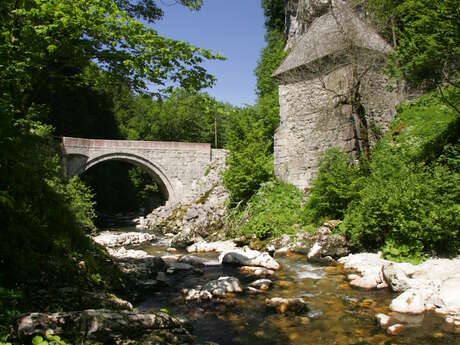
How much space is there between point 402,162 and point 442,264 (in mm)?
3329

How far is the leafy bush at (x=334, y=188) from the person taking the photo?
29.4 ft

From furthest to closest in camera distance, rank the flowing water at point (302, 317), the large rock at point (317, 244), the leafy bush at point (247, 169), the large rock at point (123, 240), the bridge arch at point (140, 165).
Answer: the bridge arch at point (140, 165) → the leafy bush at point (247, 169) → the large rock at point (123, 240) → the large rock at point (317, 244) → the flowing water at point (302, 317)

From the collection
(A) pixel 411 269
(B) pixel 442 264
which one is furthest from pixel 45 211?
(B) pixel 442 264

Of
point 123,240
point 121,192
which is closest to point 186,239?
point 123,240

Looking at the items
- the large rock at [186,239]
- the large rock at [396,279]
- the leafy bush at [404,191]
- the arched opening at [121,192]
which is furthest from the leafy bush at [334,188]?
the arched opening at [121,192]

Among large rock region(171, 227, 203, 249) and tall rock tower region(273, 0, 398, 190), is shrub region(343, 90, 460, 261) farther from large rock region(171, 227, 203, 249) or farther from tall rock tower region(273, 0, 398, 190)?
large rock region(171, 227, 203, 249)

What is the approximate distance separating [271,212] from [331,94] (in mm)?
4562

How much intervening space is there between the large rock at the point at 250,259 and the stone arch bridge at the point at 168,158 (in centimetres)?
1113

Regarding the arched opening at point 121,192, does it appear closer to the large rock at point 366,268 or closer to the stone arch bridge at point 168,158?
the stone arch bridge at point 168,158

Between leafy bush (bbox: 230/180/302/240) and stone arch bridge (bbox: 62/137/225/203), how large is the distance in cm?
750

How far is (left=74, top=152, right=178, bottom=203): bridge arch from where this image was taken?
17472 millimetres

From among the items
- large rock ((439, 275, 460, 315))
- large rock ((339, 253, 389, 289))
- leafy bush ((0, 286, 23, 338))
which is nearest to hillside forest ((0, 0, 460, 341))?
leafy bush ((0, 286, 23, 338))

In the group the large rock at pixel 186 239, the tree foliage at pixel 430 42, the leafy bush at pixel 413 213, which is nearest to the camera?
the leafy bush at pixel 413 213

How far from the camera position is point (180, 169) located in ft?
64.4
